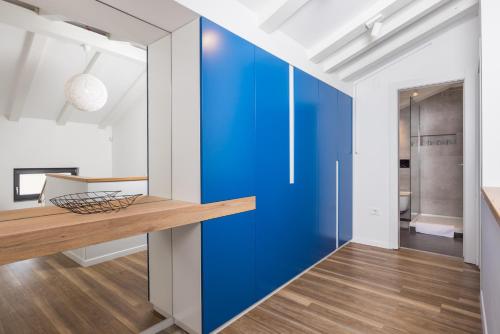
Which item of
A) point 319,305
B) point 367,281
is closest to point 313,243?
point 367,281

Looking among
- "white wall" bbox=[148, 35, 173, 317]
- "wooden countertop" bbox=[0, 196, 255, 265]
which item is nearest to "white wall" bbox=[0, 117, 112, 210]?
"white wall" bbox=[148, 35, 173, 317]

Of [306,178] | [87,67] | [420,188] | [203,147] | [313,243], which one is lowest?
[313,243]

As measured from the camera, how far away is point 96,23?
5.69ft

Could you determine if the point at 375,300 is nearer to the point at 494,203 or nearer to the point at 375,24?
the point at 494,203

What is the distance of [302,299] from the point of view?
7.57ft

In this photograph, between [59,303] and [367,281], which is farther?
[367,281]

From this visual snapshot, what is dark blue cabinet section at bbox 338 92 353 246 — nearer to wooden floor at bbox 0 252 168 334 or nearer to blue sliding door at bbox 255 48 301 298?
blue sliding door at bbox 255 48 301 298

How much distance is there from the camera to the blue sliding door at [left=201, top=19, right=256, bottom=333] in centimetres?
177

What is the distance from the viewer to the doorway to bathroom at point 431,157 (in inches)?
195

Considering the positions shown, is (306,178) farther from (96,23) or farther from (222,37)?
(96,23)

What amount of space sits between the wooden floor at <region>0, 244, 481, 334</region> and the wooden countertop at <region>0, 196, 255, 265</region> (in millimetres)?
935

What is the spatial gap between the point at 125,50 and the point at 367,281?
14.9ft

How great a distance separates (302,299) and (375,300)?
628mm

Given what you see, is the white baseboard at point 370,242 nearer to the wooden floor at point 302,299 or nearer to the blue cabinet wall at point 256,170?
the wooden floor at point 302,299
